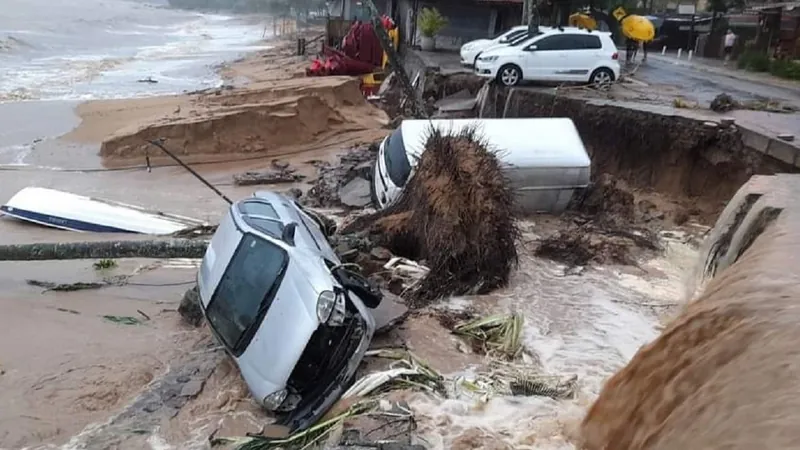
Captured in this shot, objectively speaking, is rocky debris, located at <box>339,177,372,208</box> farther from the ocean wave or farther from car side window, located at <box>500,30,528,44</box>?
the ocean wave

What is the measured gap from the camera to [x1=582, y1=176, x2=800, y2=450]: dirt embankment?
13.3 ft

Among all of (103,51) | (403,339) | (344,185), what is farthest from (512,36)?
(103,51)

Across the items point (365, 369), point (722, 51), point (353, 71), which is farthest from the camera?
point (722, 51)

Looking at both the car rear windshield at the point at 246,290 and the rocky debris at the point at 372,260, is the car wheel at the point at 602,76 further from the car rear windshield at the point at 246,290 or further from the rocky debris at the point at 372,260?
the car rear windshield at the point at 246,290

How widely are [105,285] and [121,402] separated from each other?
3971 mm

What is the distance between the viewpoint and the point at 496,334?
881cm

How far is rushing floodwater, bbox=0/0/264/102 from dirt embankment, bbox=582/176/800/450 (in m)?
27.9

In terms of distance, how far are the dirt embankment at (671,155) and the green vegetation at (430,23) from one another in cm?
1491

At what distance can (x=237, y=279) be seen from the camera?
7.74 m

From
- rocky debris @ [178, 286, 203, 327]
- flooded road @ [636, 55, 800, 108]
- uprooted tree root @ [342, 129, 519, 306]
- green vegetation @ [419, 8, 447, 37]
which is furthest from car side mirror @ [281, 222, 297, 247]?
green vegetation @ [419, 8, 447, 37]

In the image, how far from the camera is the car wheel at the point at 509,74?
2025 cm

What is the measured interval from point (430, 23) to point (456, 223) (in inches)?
897

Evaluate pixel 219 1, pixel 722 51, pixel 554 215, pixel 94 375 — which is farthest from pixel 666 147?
pixel 219 1

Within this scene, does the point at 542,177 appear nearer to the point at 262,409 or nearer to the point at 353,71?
the point at 262,409
